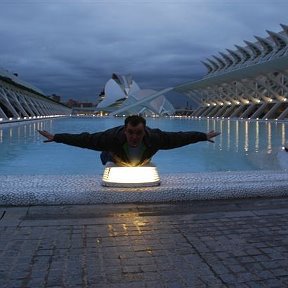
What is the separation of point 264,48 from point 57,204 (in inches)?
1846

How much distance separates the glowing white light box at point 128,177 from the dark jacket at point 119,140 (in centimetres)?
10

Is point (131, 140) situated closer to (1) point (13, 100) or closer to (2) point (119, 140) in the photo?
(2) point (119, 140)

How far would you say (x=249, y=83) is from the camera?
1714 inches

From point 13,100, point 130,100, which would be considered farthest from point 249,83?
point 130,100

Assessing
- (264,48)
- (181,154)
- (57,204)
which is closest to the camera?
(57,204)

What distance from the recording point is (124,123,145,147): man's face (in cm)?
329

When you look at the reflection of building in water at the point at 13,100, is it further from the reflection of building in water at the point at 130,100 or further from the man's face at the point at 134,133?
the man's face at the point at 134,133

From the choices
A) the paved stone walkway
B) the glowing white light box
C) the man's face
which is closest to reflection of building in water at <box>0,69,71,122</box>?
the glowing white light box

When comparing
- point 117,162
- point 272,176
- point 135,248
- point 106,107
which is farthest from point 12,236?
point 106,107

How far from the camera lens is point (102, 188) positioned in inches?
136

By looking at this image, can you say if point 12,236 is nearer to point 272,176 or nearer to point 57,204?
point 57,204

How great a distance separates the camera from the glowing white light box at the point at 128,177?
3568 mm

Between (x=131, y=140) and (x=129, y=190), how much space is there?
389 millimetres

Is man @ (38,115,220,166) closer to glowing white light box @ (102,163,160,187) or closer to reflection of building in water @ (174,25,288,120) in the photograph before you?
glowing white light box @ (102,163,160,187)
